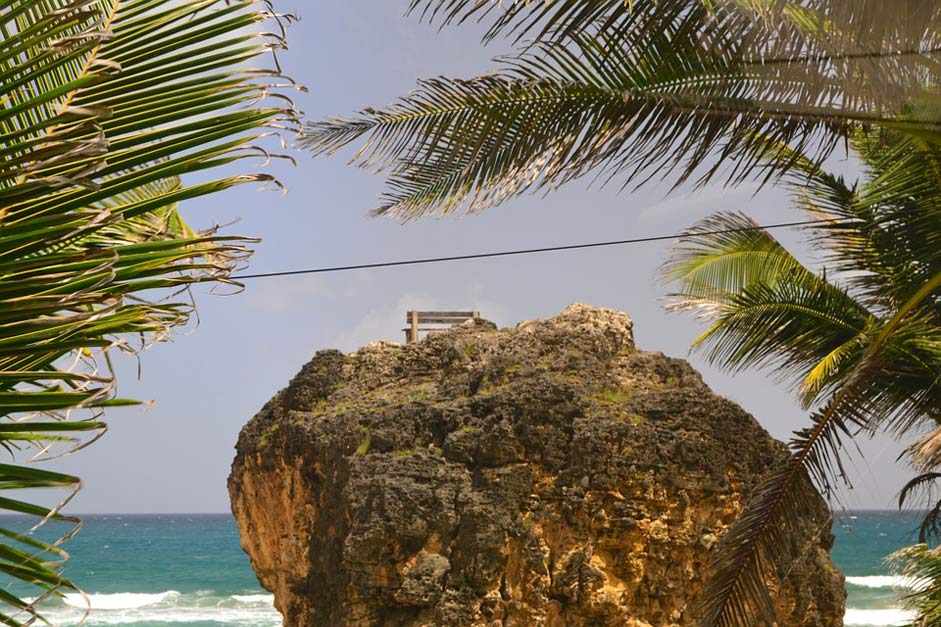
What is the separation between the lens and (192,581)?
42.4 m

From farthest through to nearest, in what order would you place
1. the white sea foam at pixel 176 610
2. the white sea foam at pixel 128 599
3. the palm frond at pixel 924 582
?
the white sea foam at pixel 128 599 < the white sea foam at pixel 176 610 < the palm frond at pixel 924 582

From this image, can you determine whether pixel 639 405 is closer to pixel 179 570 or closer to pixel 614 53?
pixel 614 53

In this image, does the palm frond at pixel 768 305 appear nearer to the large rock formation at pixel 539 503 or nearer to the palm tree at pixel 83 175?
the large rock formation at pixel 539 503

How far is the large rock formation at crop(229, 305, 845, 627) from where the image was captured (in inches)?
268

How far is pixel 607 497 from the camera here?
698 centimetres

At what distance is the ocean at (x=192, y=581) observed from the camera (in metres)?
33.7

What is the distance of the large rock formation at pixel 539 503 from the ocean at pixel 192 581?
18034mm

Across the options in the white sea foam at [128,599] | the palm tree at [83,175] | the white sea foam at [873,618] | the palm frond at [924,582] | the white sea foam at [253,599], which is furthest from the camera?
the white sea foam at [128,599]

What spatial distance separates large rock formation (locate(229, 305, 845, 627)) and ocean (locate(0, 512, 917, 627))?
1803 centimetres

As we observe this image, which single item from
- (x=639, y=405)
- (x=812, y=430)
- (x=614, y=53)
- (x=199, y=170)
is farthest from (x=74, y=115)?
(x=639, y=405)

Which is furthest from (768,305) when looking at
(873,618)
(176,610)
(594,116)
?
(176,610)

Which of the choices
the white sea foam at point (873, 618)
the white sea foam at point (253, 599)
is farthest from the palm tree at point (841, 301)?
the white sea foam at point (253, 599)

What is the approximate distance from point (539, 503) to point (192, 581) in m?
39.0

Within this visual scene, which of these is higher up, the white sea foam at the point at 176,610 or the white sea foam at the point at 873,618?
the white sea foam at the point at 176,610
